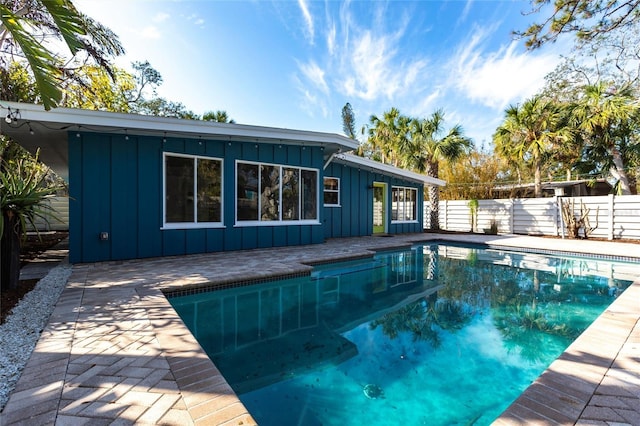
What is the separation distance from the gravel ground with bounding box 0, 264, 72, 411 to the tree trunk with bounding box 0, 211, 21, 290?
0.30m

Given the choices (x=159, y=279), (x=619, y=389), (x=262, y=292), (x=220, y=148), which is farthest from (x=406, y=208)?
(x=619, y=389)

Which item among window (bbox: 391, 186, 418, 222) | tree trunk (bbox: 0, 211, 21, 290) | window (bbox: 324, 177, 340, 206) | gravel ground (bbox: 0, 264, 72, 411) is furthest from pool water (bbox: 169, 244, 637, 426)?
window (bbox: 391, 186, 418, 222)

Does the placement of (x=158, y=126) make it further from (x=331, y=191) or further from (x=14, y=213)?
(x=331, y=191)

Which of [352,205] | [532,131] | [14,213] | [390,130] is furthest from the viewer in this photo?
[390,130]

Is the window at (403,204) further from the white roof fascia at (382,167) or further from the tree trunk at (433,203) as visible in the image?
the tree trunk at (433,203)

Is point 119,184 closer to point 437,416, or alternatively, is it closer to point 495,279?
point 437,416

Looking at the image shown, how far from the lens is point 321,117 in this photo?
26.4 m

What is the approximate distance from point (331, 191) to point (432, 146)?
A: 21.4 feet

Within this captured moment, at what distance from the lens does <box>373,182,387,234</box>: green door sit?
13.1 meters

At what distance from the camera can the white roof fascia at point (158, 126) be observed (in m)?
5.31

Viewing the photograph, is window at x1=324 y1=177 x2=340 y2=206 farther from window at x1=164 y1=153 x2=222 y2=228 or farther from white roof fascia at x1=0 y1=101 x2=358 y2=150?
window at x1=164 y1=153 x2=222 y2=228

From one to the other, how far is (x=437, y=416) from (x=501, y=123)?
14.8 meters

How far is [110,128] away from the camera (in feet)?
19.9

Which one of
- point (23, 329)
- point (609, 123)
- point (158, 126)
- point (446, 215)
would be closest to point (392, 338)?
point (23, 329)
